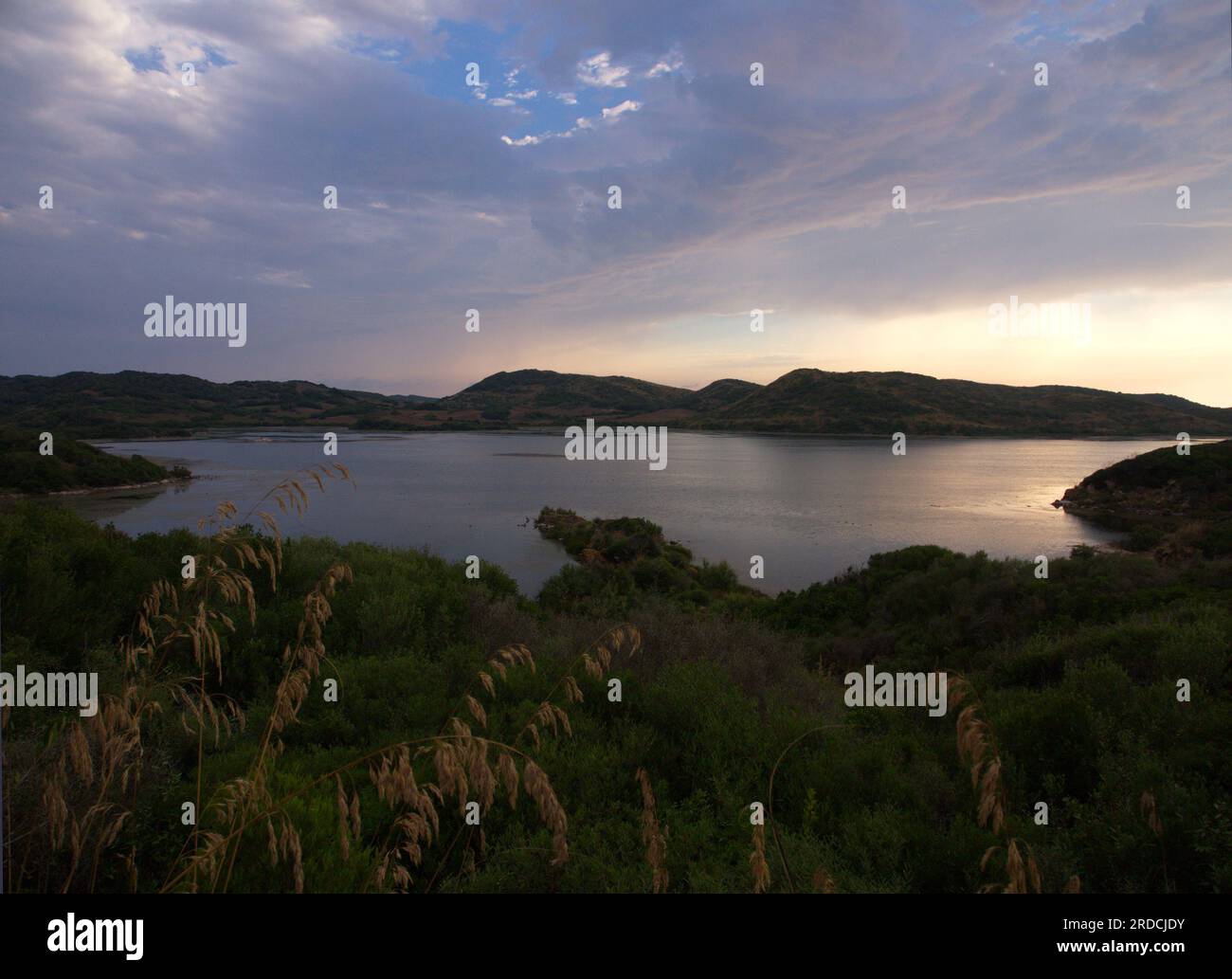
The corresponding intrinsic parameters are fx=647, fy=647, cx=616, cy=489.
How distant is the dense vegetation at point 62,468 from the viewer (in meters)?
34.2

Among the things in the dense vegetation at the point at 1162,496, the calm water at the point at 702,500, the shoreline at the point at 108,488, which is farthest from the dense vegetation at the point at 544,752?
the shoreline at the point at 108,488

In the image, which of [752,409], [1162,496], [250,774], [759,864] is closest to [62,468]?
[250,774]

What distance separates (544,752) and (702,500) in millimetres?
45542

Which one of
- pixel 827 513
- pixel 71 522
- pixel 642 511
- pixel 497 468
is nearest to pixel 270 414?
pixel 497 468

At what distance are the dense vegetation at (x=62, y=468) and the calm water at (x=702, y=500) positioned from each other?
2.19m

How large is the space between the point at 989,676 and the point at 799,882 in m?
7.86

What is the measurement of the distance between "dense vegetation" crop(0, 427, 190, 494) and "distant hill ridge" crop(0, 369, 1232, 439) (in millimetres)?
25814

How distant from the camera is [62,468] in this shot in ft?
136

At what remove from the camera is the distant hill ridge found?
360 feet

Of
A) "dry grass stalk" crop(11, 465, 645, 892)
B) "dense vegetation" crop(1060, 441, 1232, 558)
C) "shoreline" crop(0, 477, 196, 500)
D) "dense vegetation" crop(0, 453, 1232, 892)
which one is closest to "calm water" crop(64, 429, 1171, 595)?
"shoreline" crop(0, 477, 196, 500)

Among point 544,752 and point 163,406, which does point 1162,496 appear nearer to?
point 544,752

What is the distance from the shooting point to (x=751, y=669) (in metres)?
7.37

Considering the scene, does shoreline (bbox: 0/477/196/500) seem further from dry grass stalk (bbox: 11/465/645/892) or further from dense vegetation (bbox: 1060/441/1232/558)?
dense vegetation (bbox: 1060/441/1232/558)

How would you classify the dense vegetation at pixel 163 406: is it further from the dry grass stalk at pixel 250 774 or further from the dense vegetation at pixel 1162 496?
the dense vegetation at pixel 1162 496
